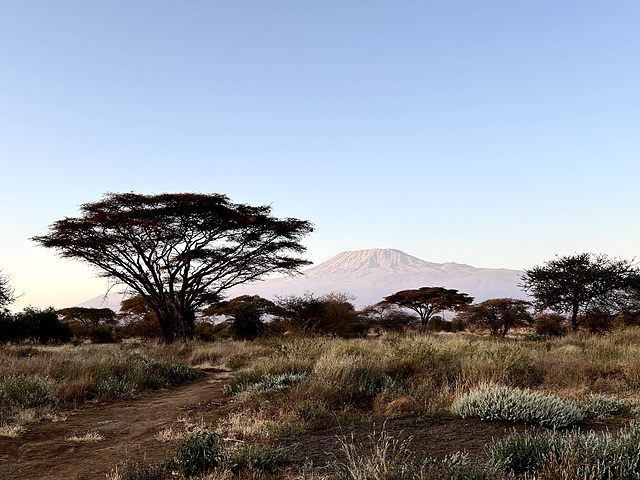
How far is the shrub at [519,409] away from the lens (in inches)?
226

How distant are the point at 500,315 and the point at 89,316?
4111 cm

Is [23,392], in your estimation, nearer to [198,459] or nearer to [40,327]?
[198,459]

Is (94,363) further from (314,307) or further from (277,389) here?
(314,307)

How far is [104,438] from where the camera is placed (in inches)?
264

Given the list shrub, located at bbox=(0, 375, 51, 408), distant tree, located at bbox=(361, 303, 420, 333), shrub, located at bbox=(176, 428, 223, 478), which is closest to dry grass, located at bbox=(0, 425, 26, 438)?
shrub, located at bbox=(0, 375, 51, 408)

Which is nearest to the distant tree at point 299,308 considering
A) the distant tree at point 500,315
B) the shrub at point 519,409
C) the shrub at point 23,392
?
the distant tree at point 500,315

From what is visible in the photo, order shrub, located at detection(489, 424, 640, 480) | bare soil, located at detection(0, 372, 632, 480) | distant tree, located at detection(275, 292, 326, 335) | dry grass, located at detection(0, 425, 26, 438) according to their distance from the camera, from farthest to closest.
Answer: distant tree, located at detection(275, 292, 326, 335)
dry grass, located at detection(0, 425, 26, 438)
bare soil, located at detection(0, 372, 632, 480)
shrub, located at detection(489, 424, 640, 480)

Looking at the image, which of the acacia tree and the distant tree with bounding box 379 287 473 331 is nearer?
the acacia tree

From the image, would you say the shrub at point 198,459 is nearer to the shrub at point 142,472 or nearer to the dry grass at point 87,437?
the shrub at point 142,472

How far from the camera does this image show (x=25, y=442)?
6.47 metres

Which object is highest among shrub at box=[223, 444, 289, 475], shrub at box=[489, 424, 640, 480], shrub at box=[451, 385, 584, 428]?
shrub at box=[489, 424, 640, 480]

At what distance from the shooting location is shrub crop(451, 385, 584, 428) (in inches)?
226

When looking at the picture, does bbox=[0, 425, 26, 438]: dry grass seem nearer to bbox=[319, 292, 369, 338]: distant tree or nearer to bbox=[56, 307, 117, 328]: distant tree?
bbox=[319, 292, 369, 338]: distant tree

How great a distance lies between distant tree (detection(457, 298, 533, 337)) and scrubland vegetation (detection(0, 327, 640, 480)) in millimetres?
26635
